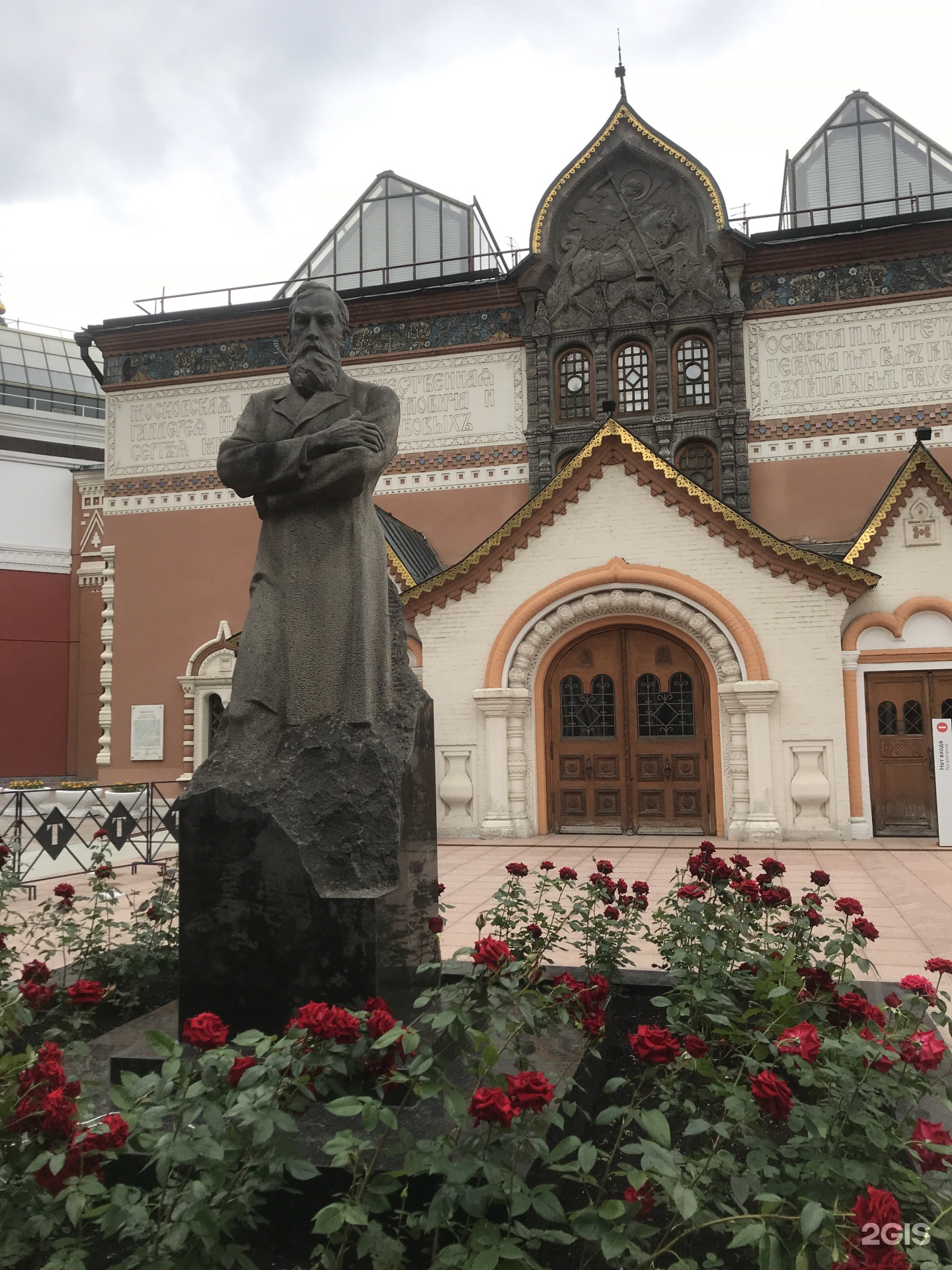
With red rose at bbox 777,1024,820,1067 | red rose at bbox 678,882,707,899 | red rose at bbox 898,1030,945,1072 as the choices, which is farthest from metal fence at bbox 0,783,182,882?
red rose at bbox 898,1030,945,1072

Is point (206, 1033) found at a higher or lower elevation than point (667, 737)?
lower

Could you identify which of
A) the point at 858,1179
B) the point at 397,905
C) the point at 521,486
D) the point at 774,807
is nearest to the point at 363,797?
the point at 397,905

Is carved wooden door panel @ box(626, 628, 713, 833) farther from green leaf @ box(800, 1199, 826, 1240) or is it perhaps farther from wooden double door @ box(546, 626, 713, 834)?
green leaf @ box(800, 1199, 826, 1240)

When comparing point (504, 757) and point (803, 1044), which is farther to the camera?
point (504, 757)

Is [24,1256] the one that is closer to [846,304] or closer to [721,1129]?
[721,1129]

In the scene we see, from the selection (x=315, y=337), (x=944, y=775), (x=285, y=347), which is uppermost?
(x=285, y=347)

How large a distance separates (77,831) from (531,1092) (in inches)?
391

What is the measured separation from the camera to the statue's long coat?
142 inches

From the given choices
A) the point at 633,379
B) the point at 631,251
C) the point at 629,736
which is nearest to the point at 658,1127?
the point at 629,736

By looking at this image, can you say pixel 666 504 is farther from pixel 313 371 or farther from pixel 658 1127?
pixel 658 1127

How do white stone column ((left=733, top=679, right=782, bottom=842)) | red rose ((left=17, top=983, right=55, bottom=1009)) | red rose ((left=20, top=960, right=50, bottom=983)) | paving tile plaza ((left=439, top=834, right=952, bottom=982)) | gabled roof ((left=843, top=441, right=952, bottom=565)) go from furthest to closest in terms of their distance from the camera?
gabled roof ((left=843, top=441, right=952, bottom=565)), white stone column ((left=733, top=679, right=782, bottom=842)), paving tile plaza ((left=439, top=834, right=952, bottom=982)), red rose ((left=20, top=960, right=50, bottom=983)), red rose ((left=17, top=983, right=55, bottom=1009))

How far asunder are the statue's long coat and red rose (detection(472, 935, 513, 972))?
1.22 meters

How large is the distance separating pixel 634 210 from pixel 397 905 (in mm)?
15777

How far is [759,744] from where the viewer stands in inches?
480
